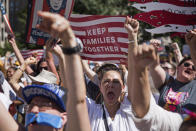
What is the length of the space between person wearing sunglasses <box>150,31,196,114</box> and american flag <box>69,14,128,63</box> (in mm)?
678

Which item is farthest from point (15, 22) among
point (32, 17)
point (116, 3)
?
point (32, 17)

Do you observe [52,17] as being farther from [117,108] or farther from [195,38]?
[195,38]

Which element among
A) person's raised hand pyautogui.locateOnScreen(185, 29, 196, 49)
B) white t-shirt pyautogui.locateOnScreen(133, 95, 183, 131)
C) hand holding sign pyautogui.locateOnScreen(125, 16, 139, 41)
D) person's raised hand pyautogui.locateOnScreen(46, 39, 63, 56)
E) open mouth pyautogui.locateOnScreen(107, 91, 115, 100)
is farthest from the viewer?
person's raised hand pyautogui.locateOnScreen(185, 29, 196, 49)

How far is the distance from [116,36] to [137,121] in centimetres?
223

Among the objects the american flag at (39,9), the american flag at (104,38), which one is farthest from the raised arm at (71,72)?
the american flag at (39,9)

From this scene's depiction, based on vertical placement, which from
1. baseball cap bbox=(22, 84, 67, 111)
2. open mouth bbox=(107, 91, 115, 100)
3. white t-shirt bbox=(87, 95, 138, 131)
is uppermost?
baseball cap bbox=(22, 84, 67, 111)

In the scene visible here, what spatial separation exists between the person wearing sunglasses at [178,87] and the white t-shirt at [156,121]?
122cm

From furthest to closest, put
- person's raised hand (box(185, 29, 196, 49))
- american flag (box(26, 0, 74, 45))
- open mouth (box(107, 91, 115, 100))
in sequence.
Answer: american flag (box(26, 0, 74, 45))
person's raised hand (box(185, 29, 196, 49))
open mouth (box(107, 91, 115, 100))

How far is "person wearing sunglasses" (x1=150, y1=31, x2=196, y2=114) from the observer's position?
144 inches

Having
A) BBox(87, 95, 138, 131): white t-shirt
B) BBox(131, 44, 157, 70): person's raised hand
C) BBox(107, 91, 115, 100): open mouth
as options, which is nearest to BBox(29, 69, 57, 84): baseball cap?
BBox(87, 95, 138, 131): white t-shirt

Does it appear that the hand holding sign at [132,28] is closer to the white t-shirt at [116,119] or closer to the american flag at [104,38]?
the white t-shirt at [116,119]

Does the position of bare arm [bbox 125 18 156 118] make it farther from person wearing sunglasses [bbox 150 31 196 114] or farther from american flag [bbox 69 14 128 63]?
american flag [bbox 69 14 128 63]

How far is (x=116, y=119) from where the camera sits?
9.86 ft

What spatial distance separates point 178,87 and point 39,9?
2.34 m
